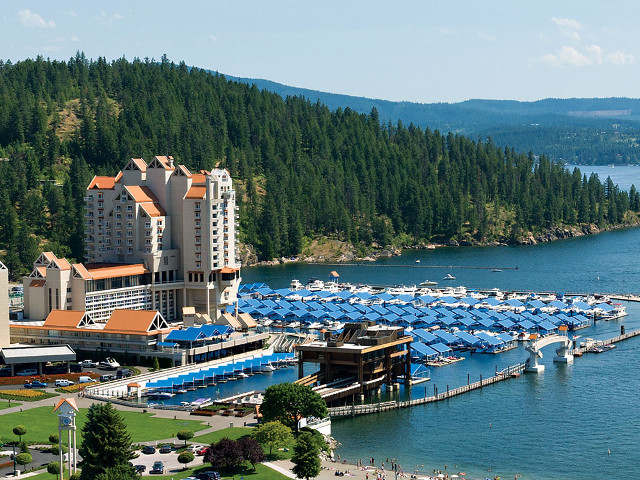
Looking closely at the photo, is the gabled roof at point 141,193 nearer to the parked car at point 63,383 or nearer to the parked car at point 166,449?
the parked car at point 63,383

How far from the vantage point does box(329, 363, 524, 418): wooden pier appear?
91938 millimetres

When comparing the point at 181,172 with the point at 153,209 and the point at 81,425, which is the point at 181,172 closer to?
the point at 153,209

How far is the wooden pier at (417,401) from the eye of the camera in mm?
91938

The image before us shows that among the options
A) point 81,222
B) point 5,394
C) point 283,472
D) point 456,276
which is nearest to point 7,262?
point 81,222

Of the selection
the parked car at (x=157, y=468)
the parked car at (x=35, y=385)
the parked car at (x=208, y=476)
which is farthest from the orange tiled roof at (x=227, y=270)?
the parked car at (x=208, y=476)

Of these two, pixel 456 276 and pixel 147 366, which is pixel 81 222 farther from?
pixel 147 366

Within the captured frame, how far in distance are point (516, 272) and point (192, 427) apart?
113m

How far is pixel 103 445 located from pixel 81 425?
17101mm

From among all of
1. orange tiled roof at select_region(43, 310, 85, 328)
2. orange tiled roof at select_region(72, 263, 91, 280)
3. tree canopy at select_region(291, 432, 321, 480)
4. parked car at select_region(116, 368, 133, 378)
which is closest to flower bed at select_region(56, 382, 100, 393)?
parked car at select_region(116, 368, 133, 378)

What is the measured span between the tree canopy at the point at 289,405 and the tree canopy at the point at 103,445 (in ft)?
51.5

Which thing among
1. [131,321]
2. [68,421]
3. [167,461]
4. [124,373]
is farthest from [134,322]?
[68,421]

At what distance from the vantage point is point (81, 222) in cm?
18762

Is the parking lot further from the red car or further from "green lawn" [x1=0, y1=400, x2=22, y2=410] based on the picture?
"green lawn" [x1=0, y1=400, x2=22, y2=410]

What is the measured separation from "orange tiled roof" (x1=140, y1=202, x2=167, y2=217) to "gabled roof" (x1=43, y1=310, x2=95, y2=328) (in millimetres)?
16013
